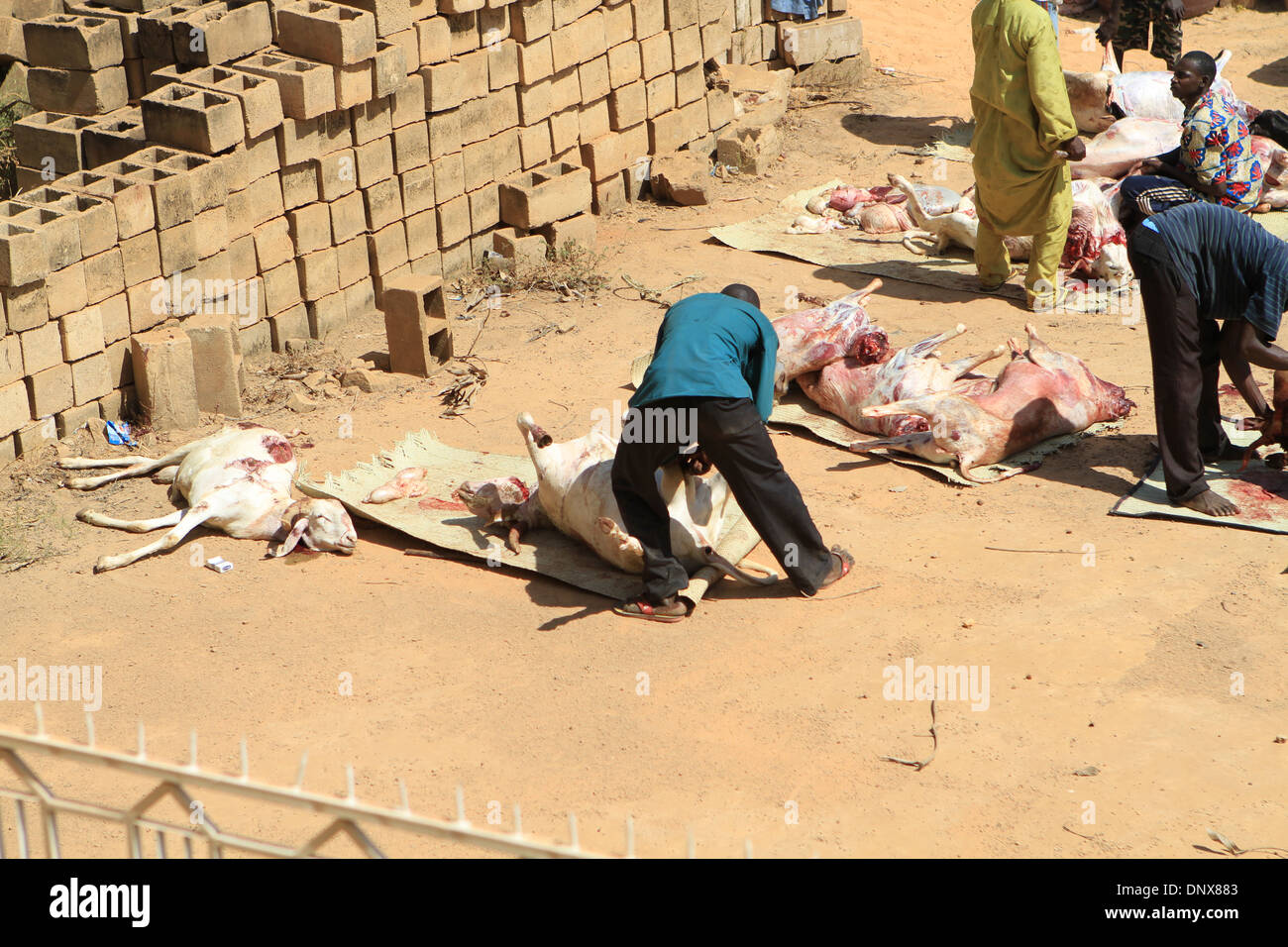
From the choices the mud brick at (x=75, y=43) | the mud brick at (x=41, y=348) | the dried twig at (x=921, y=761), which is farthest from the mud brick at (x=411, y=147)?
the dried twig at (x=921, y=761)

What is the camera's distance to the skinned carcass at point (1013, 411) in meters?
7.01

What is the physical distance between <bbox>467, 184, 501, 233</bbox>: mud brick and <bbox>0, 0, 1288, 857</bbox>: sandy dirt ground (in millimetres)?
2859

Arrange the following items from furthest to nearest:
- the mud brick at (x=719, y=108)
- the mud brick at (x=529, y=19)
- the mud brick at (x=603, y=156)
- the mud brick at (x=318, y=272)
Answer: the mud brick at (x=719, y=108), the mud brick at (x=603, y=156), the mud brick at (x=529, y=19), the mud brick at (x=318, y=272)

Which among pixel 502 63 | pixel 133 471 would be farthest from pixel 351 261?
pixel 133 471

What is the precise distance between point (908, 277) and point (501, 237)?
3.09 metres

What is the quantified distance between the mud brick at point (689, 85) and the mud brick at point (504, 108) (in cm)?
213

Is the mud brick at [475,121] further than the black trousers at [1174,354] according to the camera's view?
Yes

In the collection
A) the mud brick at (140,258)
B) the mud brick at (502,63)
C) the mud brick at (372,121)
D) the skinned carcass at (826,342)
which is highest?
the mud brick at (502,63)

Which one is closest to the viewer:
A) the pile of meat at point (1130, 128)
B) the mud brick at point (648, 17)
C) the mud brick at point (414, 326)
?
the mud brick at point (414, 326)

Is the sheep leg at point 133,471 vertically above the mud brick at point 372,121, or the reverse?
the mud brick at point 372,121

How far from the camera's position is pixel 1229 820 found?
14.3 feet

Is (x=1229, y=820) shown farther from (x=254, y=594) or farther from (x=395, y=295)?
(x=395, y=295)

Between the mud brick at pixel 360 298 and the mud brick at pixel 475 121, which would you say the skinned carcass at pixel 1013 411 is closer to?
the mud brick at pixel 360 298

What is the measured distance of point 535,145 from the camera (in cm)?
1059
